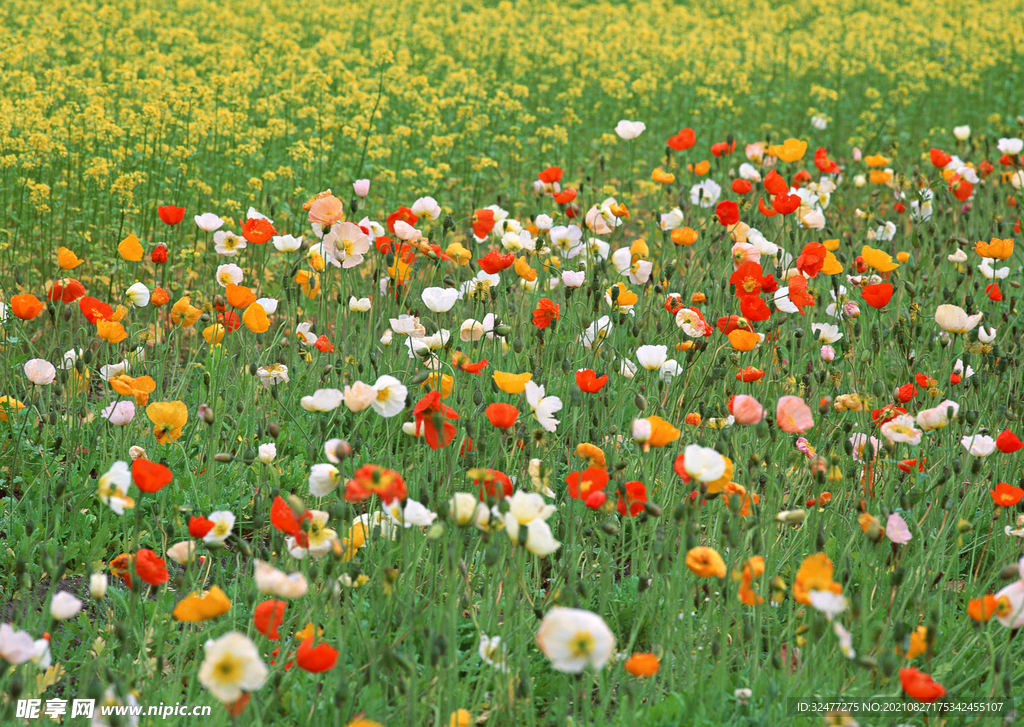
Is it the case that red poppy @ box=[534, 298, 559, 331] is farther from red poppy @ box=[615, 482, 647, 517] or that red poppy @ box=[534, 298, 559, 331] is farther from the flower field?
red poppy @ box=[615, 482, 647, 517]

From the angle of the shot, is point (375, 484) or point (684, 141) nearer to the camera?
point (375, 484)

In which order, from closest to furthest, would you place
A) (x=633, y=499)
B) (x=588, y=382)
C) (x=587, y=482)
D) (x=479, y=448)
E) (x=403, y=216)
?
1. (x=587, y=482)
2. (x=633, y=499)
3. (x=588, y=382)
4. (x=479, y=448)
5. (x=403, y=216)

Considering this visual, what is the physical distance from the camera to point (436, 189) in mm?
5648

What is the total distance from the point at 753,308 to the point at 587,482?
3.36ft

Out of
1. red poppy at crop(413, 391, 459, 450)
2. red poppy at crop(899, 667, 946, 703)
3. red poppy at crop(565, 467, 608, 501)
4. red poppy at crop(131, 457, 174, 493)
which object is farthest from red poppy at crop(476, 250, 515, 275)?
red poppy at crop(899, 667, 946, 703)

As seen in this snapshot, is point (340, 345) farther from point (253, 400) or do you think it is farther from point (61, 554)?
point (61, 554)

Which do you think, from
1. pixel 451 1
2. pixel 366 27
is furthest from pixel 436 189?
pixel 451 1

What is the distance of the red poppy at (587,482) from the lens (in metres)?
1.93

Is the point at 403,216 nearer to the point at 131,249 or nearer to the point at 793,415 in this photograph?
the point at 131,249

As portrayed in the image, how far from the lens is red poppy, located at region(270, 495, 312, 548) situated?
1766 mm

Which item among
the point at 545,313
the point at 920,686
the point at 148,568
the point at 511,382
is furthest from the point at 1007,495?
the point at 148,568

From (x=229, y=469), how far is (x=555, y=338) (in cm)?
133

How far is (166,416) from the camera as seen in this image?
2.26 metres

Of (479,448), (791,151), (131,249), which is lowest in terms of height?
(479,448)
